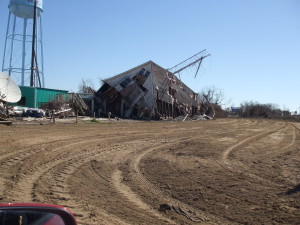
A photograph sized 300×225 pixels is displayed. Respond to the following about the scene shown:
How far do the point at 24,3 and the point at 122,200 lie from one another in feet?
142

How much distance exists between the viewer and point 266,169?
1033 cm

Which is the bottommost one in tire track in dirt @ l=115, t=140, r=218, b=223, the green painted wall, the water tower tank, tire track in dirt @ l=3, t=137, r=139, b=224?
tire track in dirt @ l=115, t=140, r=218, b=223

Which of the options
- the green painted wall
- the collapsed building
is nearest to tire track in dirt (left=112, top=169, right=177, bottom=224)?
the green painted wall

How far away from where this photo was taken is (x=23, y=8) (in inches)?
1736

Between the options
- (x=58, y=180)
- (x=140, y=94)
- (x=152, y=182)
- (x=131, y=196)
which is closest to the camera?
(x=131, y=196)

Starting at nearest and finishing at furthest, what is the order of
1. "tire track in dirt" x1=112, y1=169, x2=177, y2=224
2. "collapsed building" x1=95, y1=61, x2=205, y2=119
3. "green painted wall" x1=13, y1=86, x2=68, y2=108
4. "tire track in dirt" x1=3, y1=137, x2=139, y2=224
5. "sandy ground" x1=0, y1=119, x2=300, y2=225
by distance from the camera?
"tire track in dirt" x1=112, y1=169, x2=177, y2=224 → "sandy ground" x1=0, y1=119, x2=300, y2=225 → "tire track in dirt" x1=3, y1=137, x2=139, y2=224 → "green painted wall" x1=13, y1=86, x2=68, y2=108 → "collapsed building" x1=95, y1=61, x2=205, y2=119

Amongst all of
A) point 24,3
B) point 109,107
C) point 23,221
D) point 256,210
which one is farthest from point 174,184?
point 24,3

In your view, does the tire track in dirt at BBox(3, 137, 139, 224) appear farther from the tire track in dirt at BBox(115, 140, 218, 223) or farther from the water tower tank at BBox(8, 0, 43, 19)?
the water tower tank at BBox(8, 0, 43, 19)

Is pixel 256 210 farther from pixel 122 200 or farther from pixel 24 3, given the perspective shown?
pixel 24 3

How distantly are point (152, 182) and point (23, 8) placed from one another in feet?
137

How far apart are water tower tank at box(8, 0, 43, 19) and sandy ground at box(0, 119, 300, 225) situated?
3497 centimetres

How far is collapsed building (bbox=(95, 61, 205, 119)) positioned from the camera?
42969 mm

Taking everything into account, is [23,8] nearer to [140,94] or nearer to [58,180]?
[140,94]

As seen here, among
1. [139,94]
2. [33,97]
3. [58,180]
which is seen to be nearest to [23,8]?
[33,97]
